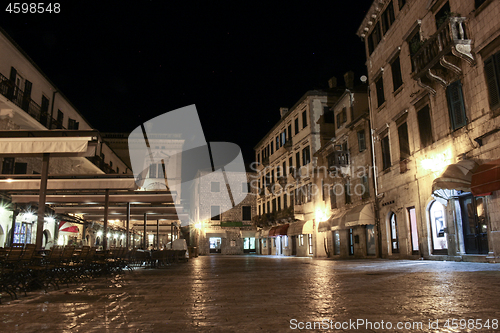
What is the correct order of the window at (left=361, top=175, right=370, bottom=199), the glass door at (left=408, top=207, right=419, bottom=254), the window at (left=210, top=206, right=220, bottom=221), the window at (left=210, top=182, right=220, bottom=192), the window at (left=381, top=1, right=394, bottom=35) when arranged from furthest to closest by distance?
the window at (left=210, top=182, right=220, bottom=192)
the window at (left=210, top=206, right=220, bottom=221)
the window at (left=361, top=175, right=370, bottom=199)
the window at (left=381, top=1, right=394, bottom=35)
the glass door at (left=408, top=207, right=419, bottom=254)

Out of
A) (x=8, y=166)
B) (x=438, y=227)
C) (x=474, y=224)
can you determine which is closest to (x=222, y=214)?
(x=8, y=166)

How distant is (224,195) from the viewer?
160 ft

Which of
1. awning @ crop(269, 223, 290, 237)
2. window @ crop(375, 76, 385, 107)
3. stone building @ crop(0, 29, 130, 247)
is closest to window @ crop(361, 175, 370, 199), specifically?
window @ crop(375, 76, 385, 107)

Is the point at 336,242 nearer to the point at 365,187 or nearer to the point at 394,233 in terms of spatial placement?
the point at 365,187

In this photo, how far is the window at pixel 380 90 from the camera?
67.5 feet

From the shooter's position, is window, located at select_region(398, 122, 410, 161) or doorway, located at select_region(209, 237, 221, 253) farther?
doorway, located at select_region(209, 237, 221, 253)

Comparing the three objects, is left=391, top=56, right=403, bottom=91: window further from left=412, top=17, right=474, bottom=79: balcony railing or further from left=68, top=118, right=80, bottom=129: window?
left=68, top=118, right=80, bottom=129: window

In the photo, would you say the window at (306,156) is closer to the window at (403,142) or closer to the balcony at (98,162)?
the window at (403,142)

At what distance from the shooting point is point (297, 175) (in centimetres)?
3384

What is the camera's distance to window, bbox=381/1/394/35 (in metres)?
19.4

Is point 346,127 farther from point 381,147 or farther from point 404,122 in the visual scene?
point 404,122

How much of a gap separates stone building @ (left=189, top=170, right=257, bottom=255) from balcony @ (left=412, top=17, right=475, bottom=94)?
35.6 meters

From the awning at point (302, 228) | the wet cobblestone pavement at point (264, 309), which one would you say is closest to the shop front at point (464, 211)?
the wet cobblestone pavement at point (264, 309)

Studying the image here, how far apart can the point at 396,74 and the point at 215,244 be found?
34.9 m
